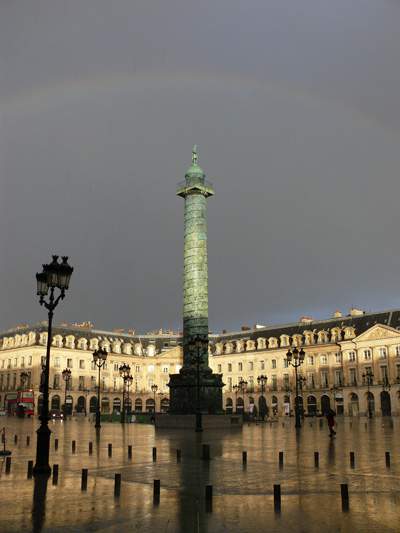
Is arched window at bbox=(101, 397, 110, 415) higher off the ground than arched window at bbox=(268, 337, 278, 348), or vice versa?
arched window at bbox=(268, 337, 278, 348)

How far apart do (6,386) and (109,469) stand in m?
77.7

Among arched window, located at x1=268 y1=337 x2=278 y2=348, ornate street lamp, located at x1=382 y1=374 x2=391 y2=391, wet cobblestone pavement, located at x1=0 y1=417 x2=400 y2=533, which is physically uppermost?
arched window, located at x1=268 y1=337 x2=278 y2=348

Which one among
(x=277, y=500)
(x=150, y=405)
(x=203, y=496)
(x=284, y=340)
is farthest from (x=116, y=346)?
(x=277, y=500)

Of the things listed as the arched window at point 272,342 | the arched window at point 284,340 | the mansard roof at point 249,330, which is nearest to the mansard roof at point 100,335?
the mansard roof at point 249,330

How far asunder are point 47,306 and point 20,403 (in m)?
62.4

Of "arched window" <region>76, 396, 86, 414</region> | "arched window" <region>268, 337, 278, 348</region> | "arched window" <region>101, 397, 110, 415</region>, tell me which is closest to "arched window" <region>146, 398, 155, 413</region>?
"arched window" <region>101, 397, 110, 415</region>

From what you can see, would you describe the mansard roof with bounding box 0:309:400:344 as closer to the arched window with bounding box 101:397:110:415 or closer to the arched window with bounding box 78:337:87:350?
the arched window with bounding box 78:337:87:350

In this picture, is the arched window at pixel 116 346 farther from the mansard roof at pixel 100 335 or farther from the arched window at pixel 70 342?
the arched window at pixel 70 342

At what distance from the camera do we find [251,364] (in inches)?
3521

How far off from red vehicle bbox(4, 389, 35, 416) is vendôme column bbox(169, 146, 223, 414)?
100 ft

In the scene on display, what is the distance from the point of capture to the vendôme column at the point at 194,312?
1716 inches

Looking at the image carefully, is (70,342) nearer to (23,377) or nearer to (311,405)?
(23,377)

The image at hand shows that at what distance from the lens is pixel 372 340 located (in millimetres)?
74562

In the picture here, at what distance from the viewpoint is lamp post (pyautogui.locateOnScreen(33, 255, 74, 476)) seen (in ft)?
42.0
